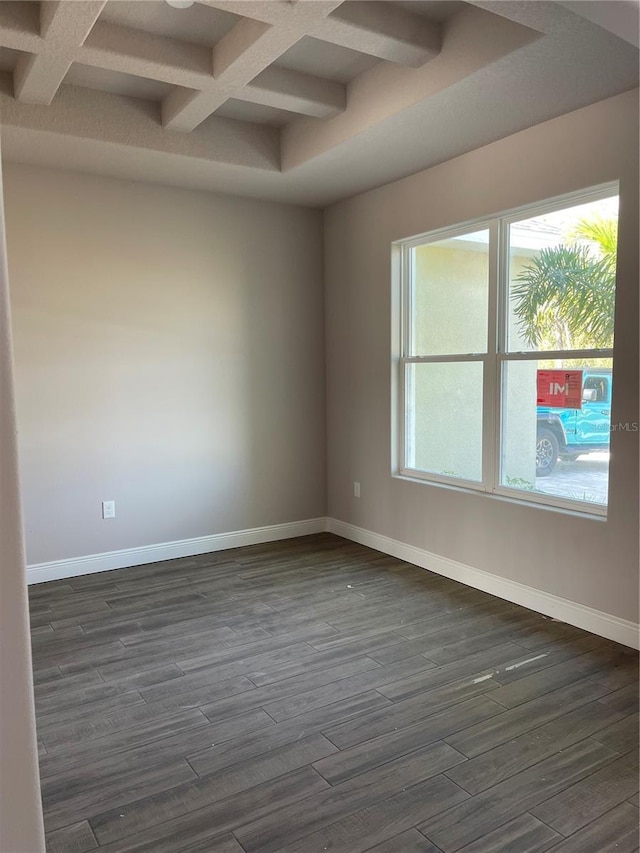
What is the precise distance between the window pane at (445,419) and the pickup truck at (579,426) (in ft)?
1.45

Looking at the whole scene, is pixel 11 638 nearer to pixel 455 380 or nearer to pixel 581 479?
pixel 581 479

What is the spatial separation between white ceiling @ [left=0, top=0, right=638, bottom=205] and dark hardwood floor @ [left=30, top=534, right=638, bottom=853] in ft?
7.30

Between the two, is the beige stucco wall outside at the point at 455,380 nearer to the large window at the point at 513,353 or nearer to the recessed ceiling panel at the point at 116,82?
the large window at the point at 513,353

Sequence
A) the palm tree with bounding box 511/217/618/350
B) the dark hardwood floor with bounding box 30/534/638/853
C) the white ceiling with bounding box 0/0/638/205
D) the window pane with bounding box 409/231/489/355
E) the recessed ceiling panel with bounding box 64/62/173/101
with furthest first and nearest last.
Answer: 1. the window pane with bounding box 409/231/489/355
2. the recessed ceiling panel with bounding box 64/62/173/101
3. the palm tree with bounding box 511/217/618/350
4. the white ceiling with bounding box 0/0/638/205
5. the dark hardwood floor with bounding box 30/534/638/853

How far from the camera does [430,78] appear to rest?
9.21 ft

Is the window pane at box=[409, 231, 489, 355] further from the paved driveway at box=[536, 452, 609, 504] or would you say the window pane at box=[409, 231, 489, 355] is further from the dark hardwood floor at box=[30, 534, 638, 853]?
the dark hardwood floor at box=[30, 534, 638, 853]

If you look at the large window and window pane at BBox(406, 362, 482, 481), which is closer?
the large window

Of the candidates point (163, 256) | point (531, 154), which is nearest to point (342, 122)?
point (531, 154)

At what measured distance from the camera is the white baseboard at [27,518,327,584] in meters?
3.99

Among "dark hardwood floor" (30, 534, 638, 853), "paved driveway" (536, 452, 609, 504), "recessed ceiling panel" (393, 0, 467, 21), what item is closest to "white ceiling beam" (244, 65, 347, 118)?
"recessed ceiling panel" (393, 0, 467, 21)

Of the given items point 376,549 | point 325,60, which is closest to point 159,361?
point 376,549

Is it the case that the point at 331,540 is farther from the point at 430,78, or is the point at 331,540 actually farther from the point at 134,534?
the point at 430,78

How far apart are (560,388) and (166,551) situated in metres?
2.83

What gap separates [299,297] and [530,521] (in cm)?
249
